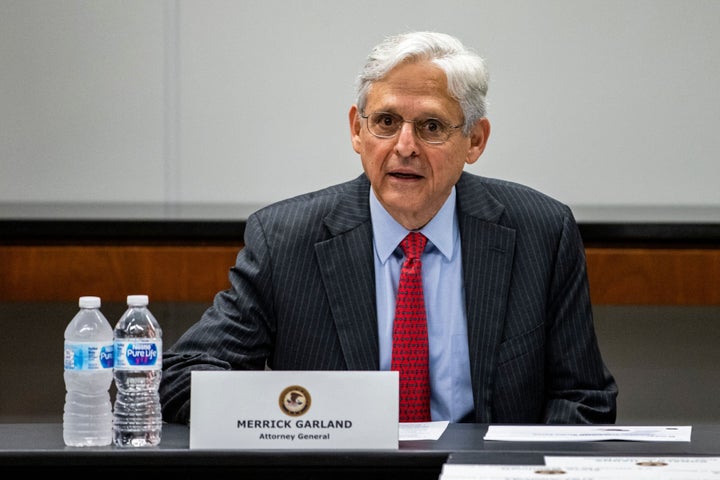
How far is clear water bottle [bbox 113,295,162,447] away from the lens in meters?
1.78

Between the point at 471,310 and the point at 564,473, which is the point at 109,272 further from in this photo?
the point at 564,473

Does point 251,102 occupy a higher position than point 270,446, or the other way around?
point 251,102

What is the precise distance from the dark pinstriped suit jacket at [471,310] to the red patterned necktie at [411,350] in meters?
0.06

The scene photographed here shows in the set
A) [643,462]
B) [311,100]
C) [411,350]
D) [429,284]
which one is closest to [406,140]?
[429,284]

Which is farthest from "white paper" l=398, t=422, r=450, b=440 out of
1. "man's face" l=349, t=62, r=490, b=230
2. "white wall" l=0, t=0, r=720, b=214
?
"white wall" l=0, t=0, r=720, b=214

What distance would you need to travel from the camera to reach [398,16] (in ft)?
13.4

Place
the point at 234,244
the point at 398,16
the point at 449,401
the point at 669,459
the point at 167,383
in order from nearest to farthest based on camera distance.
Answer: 1. the point at 669,459
2. the point at 167,383
3. the point at 449,401
4. the point at 234,244
5. the point at 398,16

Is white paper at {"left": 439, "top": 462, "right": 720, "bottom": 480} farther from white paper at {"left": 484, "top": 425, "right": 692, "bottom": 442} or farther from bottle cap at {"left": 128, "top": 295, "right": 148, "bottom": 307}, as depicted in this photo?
bottle cap at {"left": 128, "top": 295, "right": 148, "bottom": 307}

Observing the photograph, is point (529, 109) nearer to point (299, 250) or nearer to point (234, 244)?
point (234, 244)

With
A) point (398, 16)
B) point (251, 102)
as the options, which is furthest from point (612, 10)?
point (251, 102)

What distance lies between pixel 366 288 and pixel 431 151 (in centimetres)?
32

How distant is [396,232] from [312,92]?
1824 millimetres

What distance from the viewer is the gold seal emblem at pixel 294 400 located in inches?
68.5

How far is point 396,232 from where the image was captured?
2395 mm
